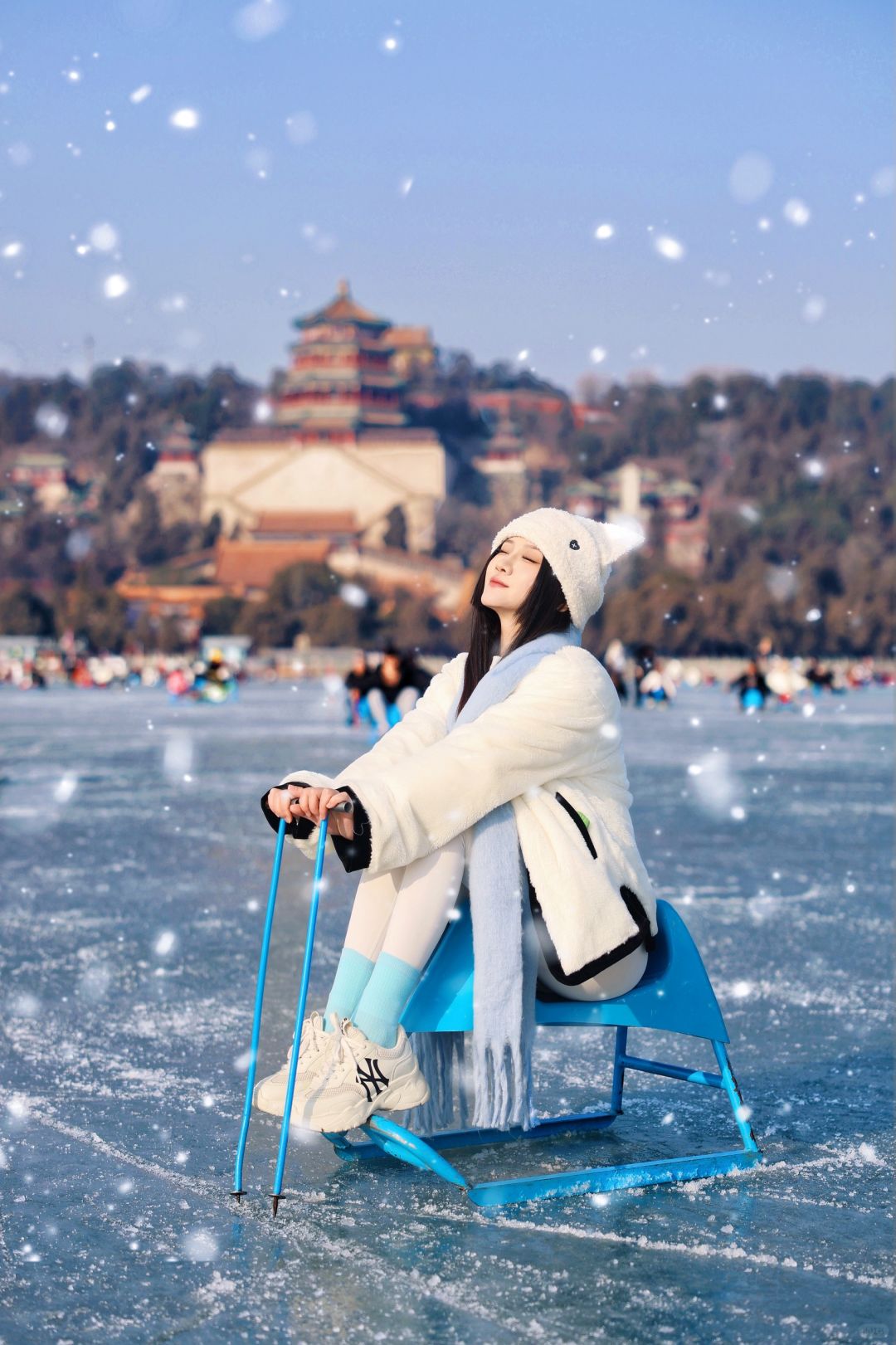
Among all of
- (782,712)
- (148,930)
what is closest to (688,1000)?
(148,930)

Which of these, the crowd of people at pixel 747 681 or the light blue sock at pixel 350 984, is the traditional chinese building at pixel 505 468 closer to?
the crowd of people at pixel 747 681

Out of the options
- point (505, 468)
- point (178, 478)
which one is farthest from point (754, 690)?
point (505, 468)

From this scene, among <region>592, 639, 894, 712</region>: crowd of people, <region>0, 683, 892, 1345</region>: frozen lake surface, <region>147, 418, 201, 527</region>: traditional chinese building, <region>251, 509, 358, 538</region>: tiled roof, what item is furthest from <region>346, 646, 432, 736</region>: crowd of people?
<region>147, 418, 201, 527</region>: traditional chinese building

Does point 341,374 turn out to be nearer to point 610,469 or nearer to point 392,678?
point 610,469

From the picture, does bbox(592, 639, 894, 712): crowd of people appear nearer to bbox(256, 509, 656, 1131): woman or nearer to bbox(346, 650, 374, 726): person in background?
bbox(346, 650, 374, 726): person in background

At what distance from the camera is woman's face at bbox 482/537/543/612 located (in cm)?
265

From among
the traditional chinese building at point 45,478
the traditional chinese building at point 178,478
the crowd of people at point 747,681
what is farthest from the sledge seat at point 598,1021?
the traditional chinese building at point 45,478

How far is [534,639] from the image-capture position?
2621mm

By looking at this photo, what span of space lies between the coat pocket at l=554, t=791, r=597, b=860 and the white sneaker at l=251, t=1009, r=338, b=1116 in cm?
40

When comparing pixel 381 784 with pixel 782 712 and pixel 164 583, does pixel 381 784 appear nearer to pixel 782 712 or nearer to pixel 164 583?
pixel 782 712

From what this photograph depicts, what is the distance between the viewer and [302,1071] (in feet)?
7.97

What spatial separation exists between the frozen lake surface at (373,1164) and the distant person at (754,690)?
16694mm

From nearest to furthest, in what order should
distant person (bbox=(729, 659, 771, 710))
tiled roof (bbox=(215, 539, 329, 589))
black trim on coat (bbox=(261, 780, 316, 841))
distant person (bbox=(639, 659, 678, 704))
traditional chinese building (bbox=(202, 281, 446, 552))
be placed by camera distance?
black trim on coat (bbox=(261, 780, 316, 841)) → distant person (bbox=(729, 659, 771, 710)) → distant person (bbox=(639, 659, 678, 704)) → tiled roof (bbox=(215, 539, 329, 589)) → traditional chinese building (bbox=(202, 281, 446, 552))

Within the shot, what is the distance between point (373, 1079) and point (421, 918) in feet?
0.71
